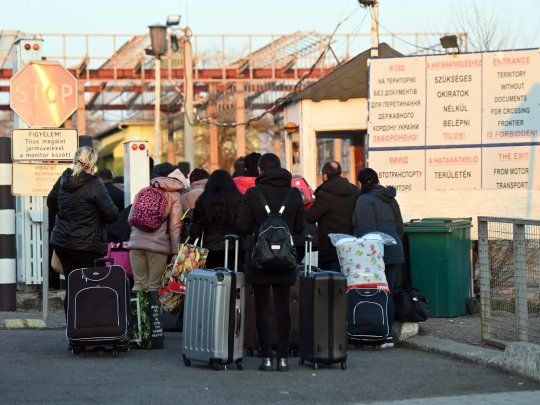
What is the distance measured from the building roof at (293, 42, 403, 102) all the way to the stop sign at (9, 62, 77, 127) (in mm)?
10212

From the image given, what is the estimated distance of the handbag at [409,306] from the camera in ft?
39.9

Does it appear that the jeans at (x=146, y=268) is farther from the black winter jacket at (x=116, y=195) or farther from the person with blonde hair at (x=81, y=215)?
the black winter jacket at (x=116, y=195)

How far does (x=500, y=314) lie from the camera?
11.0 meters

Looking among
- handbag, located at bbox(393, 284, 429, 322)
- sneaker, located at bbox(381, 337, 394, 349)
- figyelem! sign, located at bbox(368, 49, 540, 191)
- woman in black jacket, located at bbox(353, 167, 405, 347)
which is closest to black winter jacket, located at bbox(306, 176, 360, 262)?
woman in black jacket, located at bbox(353, 167, 405, 347)

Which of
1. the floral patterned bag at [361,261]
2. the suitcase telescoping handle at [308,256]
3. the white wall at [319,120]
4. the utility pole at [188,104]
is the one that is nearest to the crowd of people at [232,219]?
the suitcase telescoping handle at [308,256]

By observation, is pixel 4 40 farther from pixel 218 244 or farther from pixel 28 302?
pixel 218 244

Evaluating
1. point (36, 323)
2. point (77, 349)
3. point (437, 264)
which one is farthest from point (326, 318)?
point (36, 323)

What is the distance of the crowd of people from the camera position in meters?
9.90

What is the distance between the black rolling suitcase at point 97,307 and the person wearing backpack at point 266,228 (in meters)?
1.36

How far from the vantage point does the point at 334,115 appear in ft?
77.4

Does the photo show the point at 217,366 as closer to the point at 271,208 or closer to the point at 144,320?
the point at 271,208

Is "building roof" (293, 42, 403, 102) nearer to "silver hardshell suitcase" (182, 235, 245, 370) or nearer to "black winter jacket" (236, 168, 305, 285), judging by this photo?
"black winter jacket" (236, 168, 305, 285)

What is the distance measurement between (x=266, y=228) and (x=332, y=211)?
9.67 feet

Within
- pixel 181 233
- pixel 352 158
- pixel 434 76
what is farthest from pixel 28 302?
pixel 352 158
